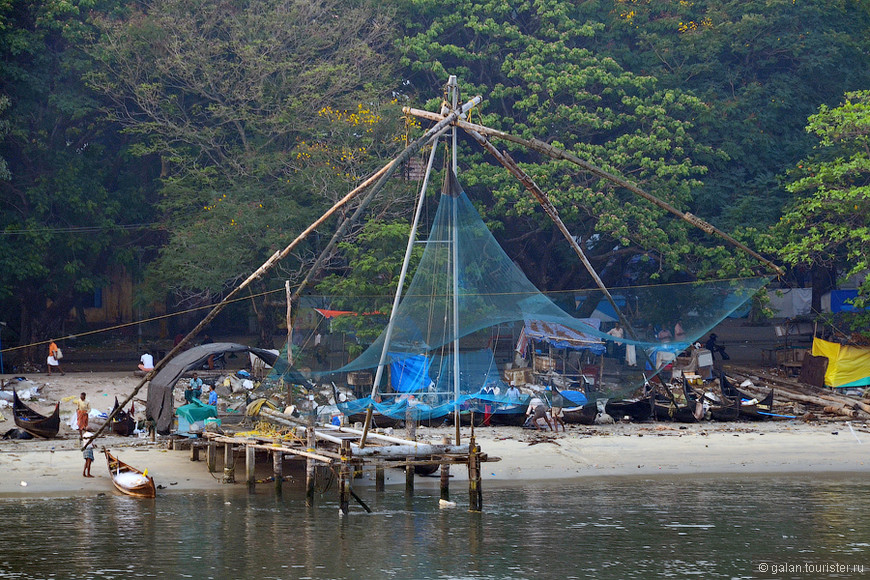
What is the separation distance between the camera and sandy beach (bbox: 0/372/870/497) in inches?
758

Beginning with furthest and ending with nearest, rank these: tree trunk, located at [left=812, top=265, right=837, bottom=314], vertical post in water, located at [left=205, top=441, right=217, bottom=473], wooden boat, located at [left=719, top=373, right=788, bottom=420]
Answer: tree trunk, located at [left=812, top=265, right=837, bottom=314]
wooden boat, located at [left=719, top=373, right=788, bottom=420]
vertical post in water, located at [left=205, top=441, right=217, bottom=473]

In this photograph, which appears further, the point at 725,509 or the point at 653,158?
the point at 653,158

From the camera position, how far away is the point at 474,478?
16.7 m

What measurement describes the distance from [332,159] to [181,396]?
8.08 m

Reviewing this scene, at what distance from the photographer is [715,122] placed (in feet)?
106

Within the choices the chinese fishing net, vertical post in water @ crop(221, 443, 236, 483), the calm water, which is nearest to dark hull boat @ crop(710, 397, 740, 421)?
the calm water

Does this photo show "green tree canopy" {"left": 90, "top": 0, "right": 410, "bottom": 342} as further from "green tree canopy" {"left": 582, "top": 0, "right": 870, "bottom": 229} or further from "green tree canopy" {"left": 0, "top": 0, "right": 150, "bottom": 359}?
"green tree canopy" {"left": 582, "top": 0, "right": 870, "bottom": 229}

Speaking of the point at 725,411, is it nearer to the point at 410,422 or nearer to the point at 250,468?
the point at 410,422

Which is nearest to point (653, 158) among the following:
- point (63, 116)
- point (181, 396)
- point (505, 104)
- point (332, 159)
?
point (505, 104)

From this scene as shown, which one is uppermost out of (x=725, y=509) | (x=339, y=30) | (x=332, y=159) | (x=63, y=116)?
(x=339, y=30)

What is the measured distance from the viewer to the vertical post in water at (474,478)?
1647 centimetres

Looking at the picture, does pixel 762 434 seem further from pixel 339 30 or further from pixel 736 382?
pixel 339 30

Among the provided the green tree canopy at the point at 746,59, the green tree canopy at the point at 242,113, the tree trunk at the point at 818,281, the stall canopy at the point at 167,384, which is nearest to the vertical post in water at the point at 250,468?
the stall canopy at the point at 167,384

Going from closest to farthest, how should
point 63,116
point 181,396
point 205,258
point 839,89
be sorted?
point 181,396 → point 205,258 → point 63,116 → point 839,89
